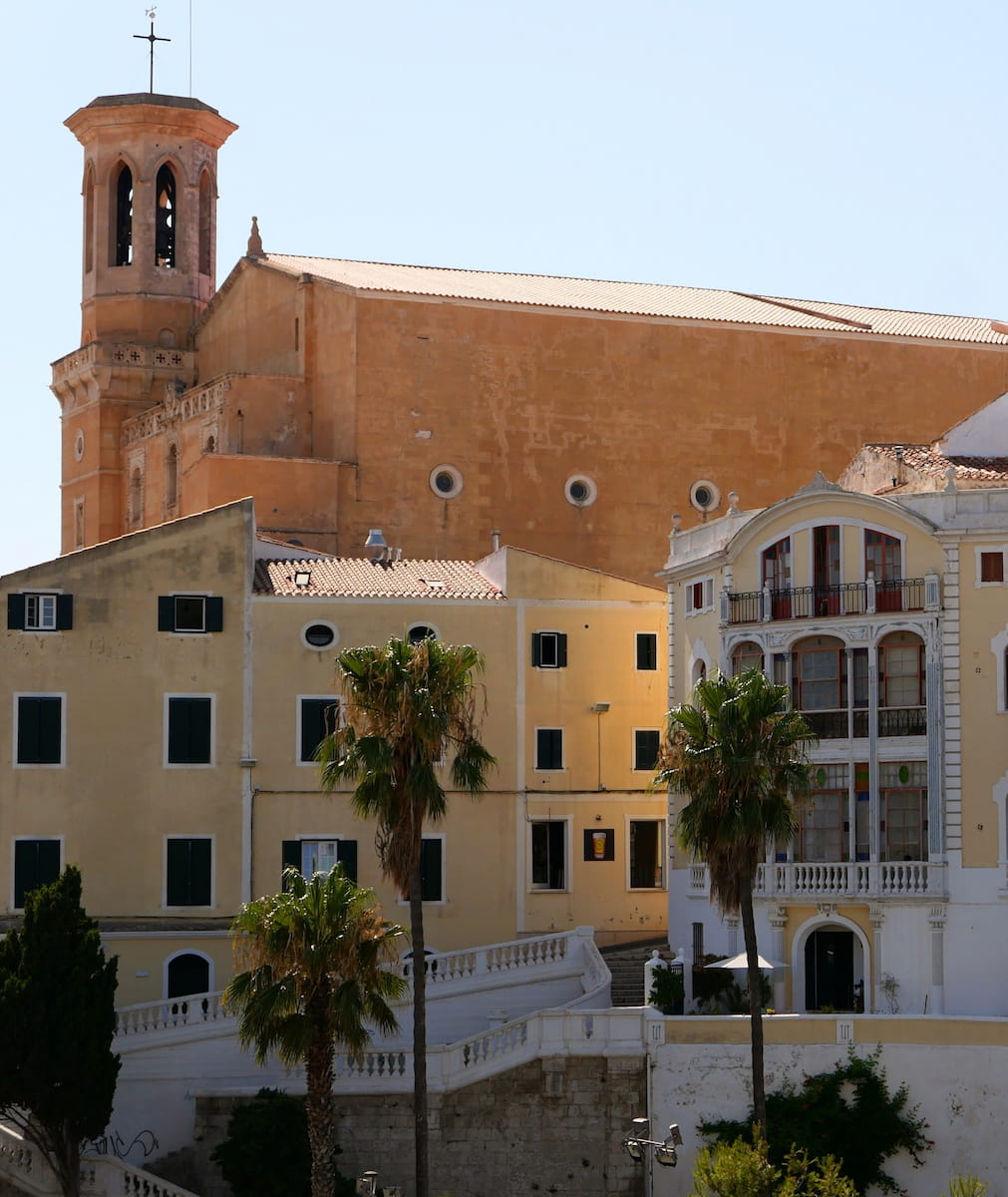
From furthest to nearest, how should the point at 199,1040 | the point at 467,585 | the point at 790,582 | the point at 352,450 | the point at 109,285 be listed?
the point at 109,285, the point at 352,450, the point at 467,585, the point at 790,582, the point at 199,1040

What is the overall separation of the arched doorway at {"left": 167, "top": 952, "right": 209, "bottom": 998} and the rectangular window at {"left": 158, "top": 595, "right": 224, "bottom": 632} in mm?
6587

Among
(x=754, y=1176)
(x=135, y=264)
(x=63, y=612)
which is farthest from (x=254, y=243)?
(x=754, y=1176)

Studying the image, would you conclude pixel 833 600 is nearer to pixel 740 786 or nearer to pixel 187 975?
pixel 740 786

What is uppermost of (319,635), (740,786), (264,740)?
(319,635)

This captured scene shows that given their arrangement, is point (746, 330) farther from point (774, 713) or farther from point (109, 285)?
point (774, 713)

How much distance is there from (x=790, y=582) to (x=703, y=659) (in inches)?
112

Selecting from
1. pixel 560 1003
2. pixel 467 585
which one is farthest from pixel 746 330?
pixel 560 1003

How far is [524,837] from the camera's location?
5738cm

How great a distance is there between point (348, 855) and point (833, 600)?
1099cm

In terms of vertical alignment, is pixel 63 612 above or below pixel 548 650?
above

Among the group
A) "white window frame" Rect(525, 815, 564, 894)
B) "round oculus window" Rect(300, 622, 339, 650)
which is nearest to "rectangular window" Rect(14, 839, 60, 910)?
"round oculus window" Rect(300, 622, 339, 650)

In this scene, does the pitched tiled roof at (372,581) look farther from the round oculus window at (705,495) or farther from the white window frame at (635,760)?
the round oculus window at (705,495)

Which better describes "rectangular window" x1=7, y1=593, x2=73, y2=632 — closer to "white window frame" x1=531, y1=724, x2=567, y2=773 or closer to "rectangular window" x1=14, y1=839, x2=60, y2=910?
"rectangular window" x1=14, y1=839, x2=60, y2=910

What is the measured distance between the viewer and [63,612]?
182 ft
